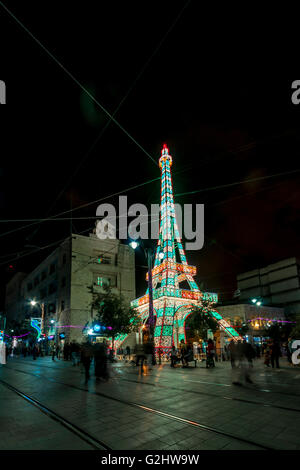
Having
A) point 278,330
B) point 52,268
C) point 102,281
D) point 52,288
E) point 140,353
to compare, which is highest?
point 52,268

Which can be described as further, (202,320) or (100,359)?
(202,320)

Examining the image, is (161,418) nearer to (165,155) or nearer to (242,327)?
(165,155)

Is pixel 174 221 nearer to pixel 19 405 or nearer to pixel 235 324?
pixel 235 324

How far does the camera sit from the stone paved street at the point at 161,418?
14.9 feet

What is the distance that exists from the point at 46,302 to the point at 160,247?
2390 centimetres

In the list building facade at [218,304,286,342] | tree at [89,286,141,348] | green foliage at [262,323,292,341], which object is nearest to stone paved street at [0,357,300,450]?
tree at [89,286,141,348]

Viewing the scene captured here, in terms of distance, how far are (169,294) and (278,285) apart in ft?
177

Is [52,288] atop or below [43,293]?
atop

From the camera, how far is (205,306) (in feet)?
91.0

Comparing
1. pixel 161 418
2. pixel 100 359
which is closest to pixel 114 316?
pixel 100 359

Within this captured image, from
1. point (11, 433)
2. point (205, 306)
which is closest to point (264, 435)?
point (11, 433)

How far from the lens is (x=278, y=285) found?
73688mm

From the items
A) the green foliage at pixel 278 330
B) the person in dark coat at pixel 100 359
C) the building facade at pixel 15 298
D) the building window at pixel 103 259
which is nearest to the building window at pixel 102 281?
the building window at pixel 103 259

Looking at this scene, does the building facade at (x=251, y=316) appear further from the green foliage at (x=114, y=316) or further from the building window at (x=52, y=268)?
the building window at (x=52, y=268)
